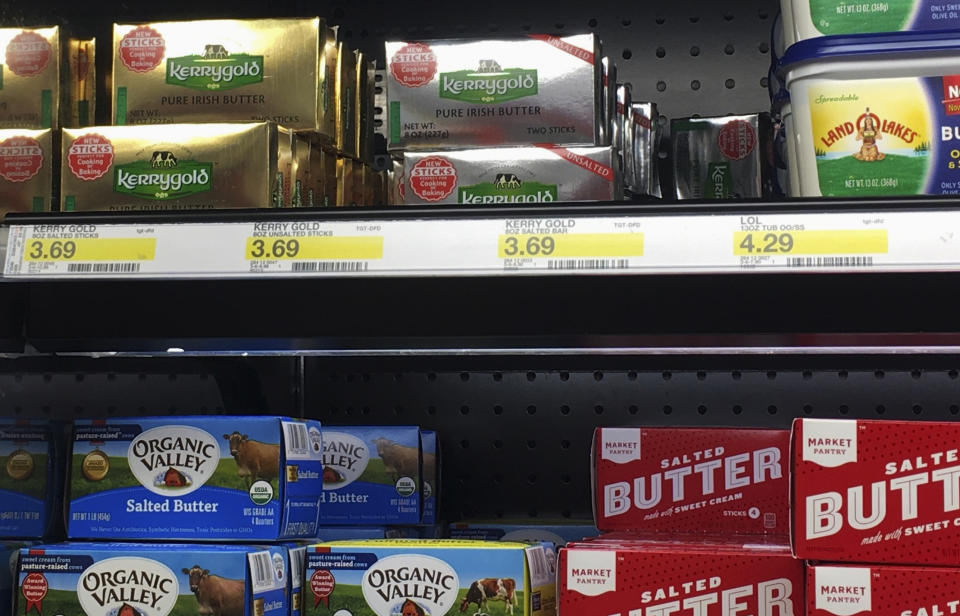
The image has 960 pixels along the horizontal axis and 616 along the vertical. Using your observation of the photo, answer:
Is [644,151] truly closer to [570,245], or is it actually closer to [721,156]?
[721,156]

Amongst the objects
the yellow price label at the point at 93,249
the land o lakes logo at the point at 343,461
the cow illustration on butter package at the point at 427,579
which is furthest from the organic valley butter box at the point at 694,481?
the yellow price label at the point at 93,249

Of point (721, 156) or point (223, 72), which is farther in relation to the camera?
point (721, 156)

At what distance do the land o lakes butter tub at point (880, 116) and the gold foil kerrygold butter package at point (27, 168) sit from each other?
91 cm

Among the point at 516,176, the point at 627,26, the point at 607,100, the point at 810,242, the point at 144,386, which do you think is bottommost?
the point at 144,386

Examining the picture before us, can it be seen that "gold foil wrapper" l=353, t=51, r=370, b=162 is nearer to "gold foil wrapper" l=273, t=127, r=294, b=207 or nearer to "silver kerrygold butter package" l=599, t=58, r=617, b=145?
"gold foil wrapper" l=273, t=127, r=294, b=207

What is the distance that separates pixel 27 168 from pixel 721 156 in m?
0.92

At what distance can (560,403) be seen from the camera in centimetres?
188

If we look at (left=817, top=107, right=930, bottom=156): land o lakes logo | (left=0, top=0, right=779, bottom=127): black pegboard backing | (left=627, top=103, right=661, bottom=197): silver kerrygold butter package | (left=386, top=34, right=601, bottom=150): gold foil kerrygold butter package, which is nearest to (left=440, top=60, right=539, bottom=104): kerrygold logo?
(left=386, top=34, right=601, bottom=150): gold foil kerrygold butter package

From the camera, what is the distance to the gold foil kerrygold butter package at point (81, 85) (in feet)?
4.90

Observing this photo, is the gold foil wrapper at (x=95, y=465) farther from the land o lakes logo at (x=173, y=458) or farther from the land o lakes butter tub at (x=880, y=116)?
the land o lakes butter tub at (x=880, y=116)

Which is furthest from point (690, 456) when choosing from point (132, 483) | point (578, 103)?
point (132, 483)

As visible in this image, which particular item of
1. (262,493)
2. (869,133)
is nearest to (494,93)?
(869,133)

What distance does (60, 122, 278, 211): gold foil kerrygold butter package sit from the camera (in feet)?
4.46

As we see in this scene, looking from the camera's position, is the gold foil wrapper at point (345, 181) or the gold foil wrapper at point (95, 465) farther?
the gold foil wrapper at point (345, 181)
